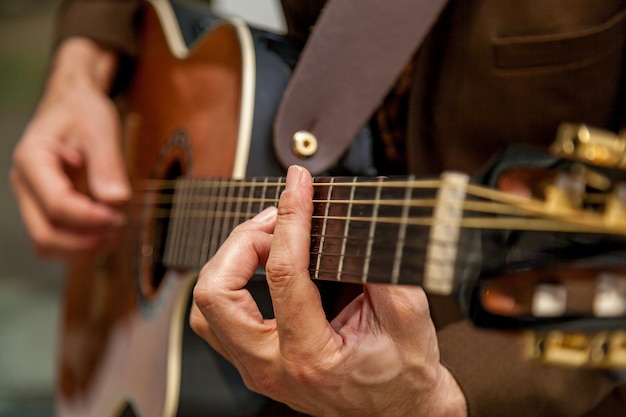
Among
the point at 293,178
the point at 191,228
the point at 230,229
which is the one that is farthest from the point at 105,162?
the point at 293,178

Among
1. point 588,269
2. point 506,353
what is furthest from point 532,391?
point 588,269

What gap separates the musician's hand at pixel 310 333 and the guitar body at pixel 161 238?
86 mm

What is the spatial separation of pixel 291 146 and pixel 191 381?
0.75ft

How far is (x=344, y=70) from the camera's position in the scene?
0.56 m

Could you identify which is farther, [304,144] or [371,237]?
[304,144]

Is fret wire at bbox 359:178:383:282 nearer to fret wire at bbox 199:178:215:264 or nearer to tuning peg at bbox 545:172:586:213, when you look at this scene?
tuning peg at bbox 545:172:586:213

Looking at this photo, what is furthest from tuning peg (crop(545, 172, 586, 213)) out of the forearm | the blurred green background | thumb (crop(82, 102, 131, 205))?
the blurred green background

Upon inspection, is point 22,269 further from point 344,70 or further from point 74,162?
point 344,70

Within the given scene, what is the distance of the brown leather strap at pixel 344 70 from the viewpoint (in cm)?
53

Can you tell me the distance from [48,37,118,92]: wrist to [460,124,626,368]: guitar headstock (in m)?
0.73

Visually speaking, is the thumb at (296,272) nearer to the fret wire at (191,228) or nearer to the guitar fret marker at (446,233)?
the guitar fret marker at (446,233)

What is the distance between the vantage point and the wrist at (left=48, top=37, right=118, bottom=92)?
914 mm

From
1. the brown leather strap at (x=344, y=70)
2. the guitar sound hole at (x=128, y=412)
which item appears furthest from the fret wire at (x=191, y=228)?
the guitar sound hole at (x=128, y=412)

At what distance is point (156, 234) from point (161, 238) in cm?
2
